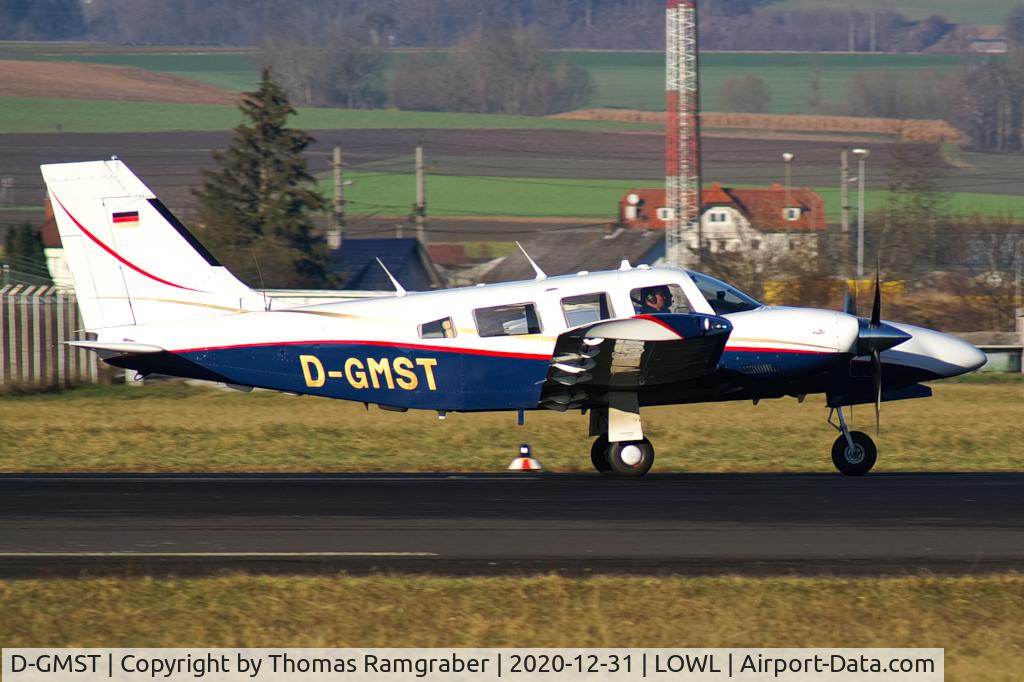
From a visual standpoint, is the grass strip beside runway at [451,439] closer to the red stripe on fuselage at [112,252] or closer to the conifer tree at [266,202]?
the red stripe on fuselage at [112,252]

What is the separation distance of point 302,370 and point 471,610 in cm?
777

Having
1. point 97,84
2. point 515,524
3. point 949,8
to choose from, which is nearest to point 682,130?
point 515,524

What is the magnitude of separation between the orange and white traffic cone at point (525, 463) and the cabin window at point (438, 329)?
2260 mm

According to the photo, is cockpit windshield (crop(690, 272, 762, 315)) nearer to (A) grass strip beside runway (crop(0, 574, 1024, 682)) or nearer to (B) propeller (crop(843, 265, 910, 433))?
(B) propeller (crop(843, 265, 910, 433))

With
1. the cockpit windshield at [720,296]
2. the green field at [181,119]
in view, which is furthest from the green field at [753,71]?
the cockpit windshield at [720,296]

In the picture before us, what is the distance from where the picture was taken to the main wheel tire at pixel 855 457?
50.9 feet

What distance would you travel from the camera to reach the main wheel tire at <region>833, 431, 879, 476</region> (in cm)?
1550

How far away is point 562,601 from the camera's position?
848 centimetres

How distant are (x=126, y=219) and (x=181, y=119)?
76.6 metres

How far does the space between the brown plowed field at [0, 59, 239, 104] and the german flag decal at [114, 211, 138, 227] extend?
7953 centimetres

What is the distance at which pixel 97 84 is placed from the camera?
95250 mm

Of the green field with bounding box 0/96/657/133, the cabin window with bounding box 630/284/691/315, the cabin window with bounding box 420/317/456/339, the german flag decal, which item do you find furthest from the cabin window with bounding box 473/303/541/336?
the green field with bounding box 0/96/657/133

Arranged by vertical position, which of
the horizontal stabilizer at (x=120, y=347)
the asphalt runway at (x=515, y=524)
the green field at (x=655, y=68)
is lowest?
the asphalt runway at (x=515, y=524)

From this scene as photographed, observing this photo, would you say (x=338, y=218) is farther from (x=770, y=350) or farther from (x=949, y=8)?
(x=949, y=8)
